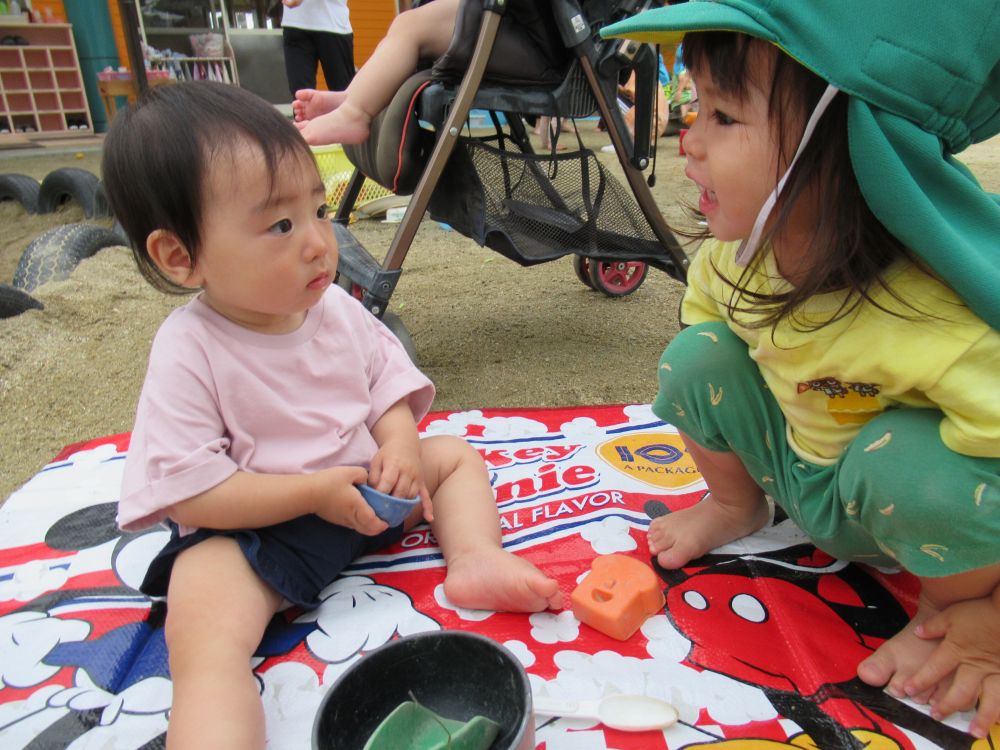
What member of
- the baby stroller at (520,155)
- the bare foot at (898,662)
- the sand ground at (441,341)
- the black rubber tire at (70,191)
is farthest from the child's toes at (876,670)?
the black rubber tire at (70,191)

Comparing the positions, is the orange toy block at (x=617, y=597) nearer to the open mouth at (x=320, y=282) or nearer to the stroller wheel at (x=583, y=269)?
the open mouth at (x=320, y=282)

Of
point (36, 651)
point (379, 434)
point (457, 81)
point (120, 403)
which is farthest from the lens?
point (120, 403)

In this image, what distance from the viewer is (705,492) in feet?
4.26

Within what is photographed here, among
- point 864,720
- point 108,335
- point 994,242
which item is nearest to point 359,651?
point 864,720

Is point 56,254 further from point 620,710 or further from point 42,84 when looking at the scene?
point 42,84

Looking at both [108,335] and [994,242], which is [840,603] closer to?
[994,242]

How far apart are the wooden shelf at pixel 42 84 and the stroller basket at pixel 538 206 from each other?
7.22 meters

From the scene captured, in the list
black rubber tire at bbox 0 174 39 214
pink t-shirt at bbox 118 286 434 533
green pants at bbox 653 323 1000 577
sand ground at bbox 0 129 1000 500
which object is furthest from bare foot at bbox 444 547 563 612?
black rubber tire at bbox 0 174 39 214

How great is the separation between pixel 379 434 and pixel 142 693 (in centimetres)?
45

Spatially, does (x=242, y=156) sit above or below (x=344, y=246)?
above

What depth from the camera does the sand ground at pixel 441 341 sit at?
1896 mm

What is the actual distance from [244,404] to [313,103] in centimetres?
125

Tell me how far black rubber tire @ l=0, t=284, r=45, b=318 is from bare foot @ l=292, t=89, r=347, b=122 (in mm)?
1170

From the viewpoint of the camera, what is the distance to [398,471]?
3.43ft
